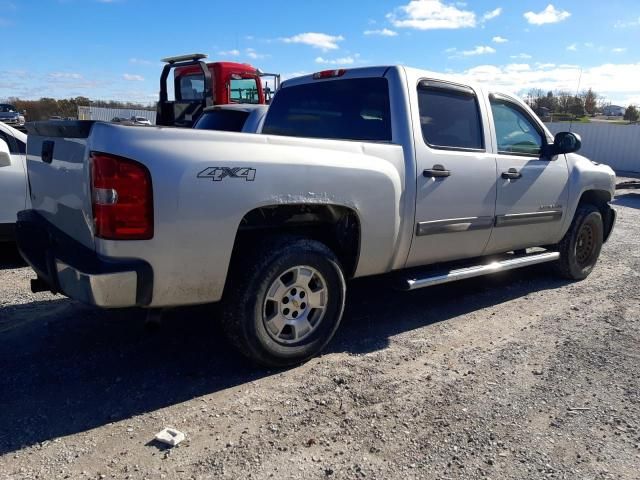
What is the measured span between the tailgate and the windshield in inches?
140

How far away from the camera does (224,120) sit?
7.55 meters

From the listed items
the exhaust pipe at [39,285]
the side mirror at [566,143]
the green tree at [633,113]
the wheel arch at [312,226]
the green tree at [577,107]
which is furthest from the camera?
the green tree at [577,107]

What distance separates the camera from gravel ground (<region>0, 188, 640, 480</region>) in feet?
8.68

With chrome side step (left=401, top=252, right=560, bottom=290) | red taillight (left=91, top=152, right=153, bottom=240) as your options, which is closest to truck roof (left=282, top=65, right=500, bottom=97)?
chrome side step (left=401, top=252, right=560, bottom=290)

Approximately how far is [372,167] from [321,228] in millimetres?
579

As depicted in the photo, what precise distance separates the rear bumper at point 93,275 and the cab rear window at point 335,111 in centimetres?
207

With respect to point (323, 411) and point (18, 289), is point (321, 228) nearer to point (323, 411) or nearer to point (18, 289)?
point (323, 411)

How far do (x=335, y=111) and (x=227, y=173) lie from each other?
1.77 meters

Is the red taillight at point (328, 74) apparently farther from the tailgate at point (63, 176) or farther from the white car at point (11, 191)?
the white car at point (11, 191)

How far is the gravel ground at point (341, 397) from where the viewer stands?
264 centimetres

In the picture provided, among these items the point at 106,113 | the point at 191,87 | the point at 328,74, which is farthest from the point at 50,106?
the point at 328,74

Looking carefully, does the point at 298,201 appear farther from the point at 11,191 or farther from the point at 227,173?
the point at 11,191

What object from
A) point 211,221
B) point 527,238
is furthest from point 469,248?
point 211,221

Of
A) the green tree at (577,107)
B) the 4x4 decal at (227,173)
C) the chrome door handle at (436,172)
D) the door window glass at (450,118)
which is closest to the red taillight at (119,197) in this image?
the 4x4 decal at (227,173)
